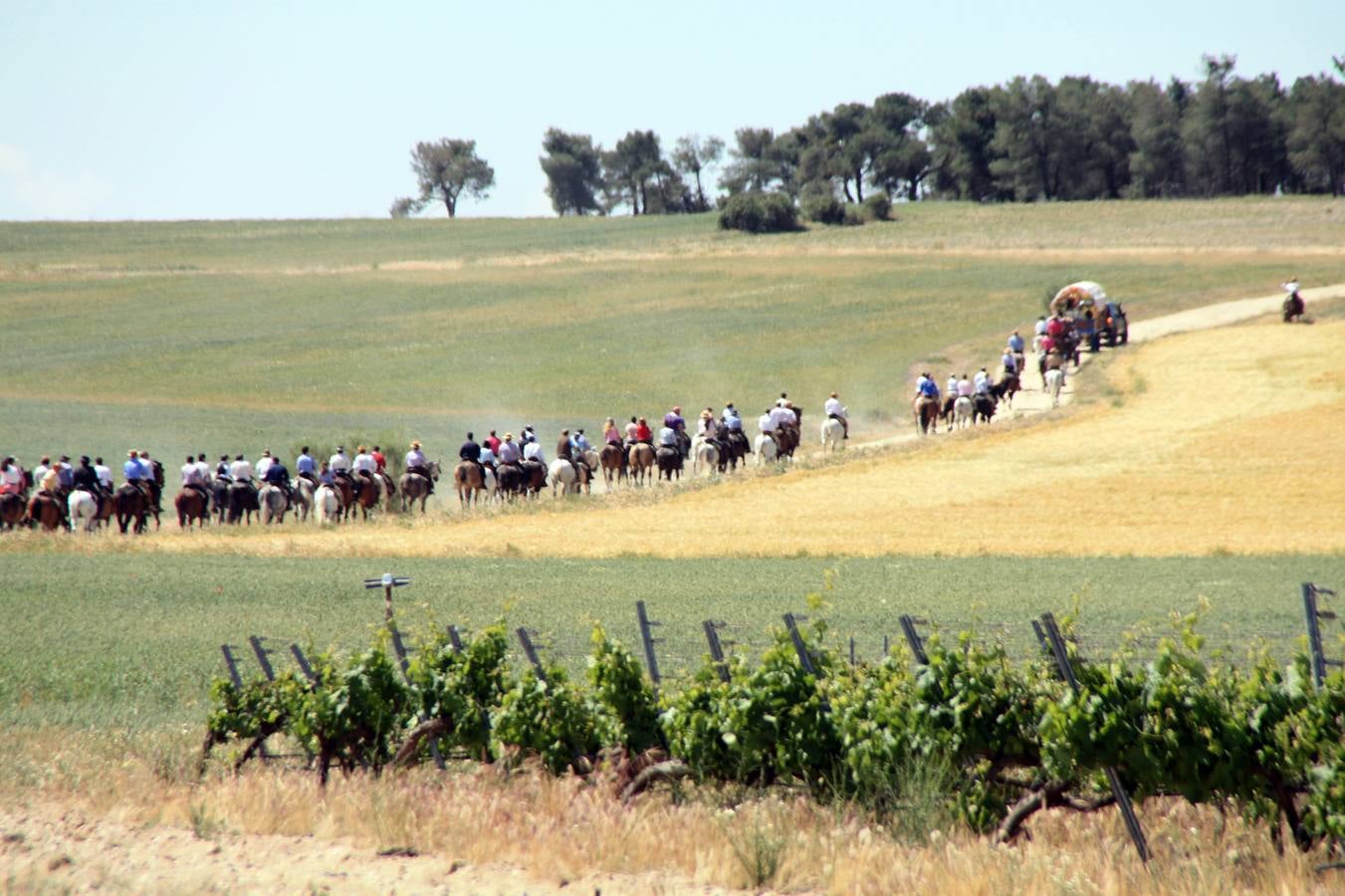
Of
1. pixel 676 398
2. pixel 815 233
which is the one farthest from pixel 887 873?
pixel 815 233

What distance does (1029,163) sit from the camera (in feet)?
346

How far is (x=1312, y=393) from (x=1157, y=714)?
3751 cm

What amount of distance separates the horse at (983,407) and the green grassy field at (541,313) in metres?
5.93

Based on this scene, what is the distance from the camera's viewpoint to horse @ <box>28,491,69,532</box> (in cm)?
3002

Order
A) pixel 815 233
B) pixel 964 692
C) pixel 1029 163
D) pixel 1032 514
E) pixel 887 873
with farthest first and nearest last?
pixel 1029 163 < pixel 815 233 < pixel 1032 514 < pixel 964 692 < pixel 887 873

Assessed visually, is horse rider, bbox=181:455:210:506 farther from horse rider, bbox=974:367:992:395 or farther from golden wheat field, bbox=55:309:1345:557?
horse rider, bbox=974:367:992:395

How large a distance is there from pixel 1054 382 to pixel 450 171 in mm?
113598

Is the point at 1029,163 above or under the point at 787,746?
above

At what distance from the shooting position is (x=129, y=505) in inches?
1209

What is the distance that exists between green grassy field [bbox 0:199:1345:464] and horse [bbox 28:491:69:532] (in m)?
11.1

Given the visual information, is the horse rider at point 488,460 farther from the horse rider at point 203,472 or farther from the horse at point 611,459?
the horse rider at point 203,472

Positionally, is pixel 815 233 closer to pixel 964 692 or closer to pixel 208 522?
pixel 208 522

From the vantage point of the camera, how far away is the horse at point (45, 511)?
30.0 m

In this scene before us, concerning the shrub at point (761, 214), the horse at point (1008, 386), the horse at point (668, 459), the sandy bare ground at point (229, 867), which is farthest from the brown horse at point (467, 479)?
the shrub at point (761, 214)
